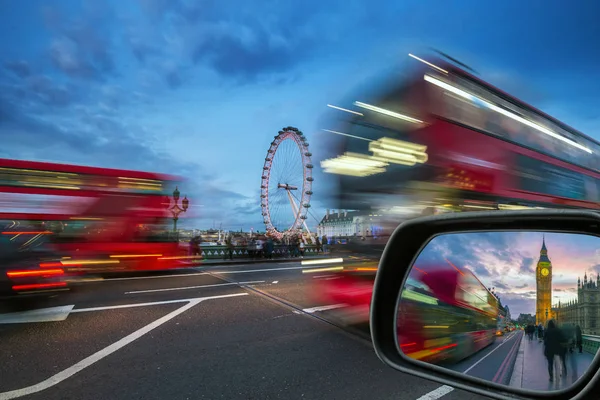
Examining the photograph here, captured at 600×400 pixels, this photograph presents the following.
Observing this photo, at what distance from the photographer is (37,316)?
5.29 metres

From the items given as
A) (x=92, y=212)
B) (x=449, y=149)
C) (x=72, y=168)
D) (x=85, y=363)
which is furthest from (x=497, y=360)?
(x=72, y=168)

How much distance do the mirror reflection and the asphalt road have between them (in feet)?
0.13

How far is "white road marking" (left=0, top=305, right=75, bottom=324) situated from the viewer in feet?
16.5

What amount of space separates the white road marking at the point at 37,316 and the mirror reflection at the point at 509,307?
6.01 metres

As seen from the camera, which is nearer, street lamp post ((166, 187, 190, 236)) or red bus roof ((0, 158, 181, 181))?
red bus roof ((0, 158, 181, 181))

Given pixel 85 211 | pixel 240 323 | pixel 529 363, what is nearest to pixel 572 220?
pixel 529 363

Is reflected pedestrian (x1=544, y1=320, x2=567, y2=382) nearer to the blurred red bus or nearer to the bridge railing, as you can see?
the blurred red bus

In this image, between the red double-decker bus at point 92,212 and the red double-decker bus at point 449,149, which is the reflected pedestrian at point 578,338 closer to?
the red double-decker bus at point 449,149

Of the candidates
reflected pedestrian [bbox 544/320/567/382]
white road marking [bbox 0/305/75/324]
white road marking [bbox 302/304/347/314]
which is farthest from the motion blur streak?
white road marking [bbox 0/305/75/324]

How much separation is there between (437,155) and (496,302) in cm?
339

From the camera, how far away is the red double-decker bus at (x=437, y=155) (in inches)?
154

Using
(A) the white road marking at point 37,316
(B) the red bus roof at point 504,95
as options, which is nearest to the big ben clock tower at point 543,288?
(B) the red bus roof at point 504,95

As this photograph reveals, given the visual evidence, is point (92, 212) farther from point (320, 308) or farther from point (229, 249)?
point (229, 249)

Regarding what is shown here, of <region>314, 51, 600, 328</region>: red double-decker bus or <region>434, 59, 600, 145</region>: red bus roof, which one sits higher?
<region>434, 59, 600, 145</region>: red bus roof
